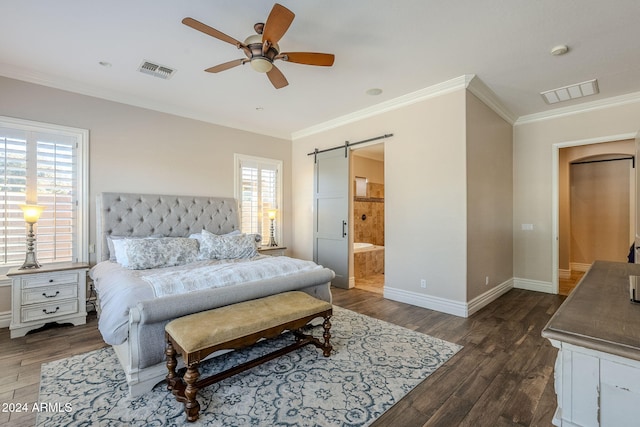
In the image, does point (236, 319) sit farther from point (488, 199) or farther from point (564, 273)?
point (564, 273)

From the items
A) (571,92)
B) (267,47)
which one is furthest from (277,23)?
(571,92)

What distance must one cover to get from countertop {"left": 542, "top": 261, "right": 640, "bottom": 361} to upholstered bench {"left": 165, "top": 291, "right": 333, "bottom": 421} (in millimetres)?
1792

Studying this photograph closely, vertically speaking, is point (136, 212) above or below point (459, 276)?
above

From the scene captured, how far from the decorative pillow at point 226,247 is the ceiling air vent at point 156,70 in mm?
2106

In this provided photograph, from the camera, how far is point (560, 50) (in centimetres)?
300

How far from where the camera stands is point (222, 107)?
Answer: 4660 millimetres

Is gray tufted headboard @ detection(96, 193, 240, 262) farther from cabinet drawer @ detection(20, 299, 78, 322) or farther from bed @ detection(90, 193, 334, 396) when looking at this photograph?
cabinet drawer @ detection(20, 299, 78, 322)

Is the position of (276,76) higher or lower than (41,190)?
higher

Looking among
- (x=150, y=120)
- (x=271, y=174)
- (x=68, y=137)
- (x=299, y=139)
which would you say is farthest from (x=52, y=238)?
(x=299, y=139)

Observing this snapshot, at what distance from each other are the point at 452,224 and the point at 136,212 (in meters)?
4.34

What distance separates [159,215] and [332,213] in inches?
110

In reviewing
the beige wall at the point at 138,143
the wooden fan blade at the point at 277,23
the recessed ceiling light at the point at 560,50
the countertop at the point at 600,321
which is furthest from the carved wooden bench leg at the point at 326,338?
the recessed ceiling light at the point at 560,50

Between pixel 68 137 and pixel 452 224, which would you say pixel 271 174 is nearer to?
pixel 68 137

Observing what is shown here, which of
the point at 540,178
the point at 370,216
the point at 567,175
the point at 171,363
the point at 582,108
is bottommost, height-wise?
the point at 171,363
